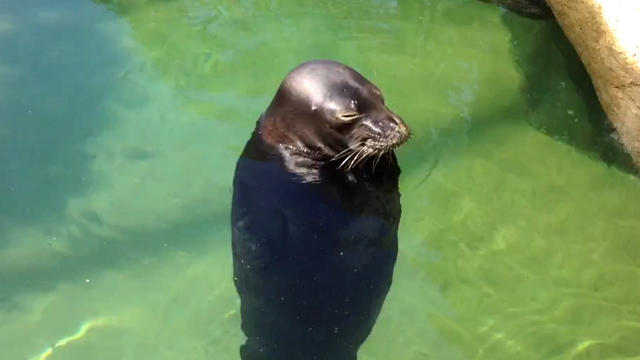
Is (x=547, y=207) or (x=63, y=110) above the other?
(x=63, y=110)

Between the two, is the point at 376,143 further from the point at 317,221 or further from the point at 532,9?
the point at 532,9

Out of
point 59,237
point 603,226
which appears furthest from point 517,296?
point 59,237

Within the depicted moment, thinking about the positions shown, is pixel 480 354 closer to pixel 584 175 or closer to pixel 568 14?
pixel 584 175

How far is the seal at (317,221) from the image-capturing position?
457cm

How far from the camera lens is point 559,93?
7066 millimetres

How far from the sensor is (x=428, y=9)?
7.95m

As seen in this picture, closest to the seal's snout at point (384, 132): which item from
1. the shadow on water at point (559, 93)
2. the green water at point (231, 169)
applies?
the green water at point (231, 169)

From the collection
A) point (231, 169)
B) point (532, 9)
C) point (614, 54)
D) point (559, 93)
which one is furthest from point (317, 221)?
point (532, 9)

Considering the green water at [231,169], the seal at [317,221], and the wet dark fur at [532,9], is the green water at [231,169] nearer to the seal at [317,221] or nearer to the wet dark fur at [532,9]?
the wet dark fur at [532,9]

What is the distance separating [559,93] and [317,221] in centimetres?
325

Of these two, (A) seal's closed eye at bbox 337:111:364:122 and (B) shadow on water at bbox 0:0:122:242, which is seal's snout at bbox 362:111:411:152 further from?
(B) shadow on water at bbox 0:0:122:242

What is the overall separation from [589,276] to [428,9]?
3.38m

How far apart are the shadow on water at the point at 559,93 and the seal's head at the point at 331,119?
2.50m

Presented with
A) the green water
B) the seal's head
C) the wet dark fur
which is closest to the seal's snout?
the seal's head
